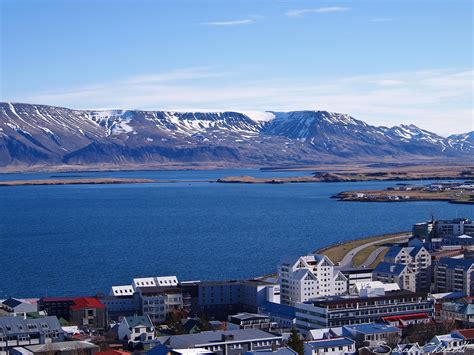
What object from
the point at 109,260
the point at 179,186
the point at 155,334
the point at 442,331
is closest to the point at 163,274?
the point at 109,260

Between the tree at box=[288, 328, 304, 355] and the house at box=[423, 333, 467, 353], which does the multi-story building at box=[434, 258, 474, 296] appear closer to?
the house at box=[423, 333, 467, 353]

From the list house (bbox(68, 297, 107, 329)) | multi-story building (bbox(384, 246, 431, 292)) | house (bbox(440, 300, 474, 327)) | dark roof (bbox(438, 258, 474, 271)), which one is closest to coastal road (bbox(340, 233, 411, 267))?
multi-story building (bbox(384, 246, 431, 292))

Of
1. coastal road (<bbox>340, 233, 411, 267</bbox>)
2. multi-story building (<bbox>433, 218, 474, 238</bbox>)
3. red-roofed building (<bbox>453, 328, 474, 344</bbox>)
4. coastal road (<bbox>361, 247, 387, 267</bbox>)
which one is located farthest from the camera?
multi-story building (<bbox>433, 218, 474, 238</bbox>)

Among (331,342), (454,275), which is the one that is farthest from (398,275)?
(331,342)

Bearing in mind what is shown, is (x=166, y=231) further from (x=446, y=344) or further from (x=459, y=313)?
(x=446, y=344)

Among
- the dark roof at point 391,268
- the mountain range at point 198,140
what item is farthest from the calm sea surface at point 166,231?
the mountain range at point 198,140
